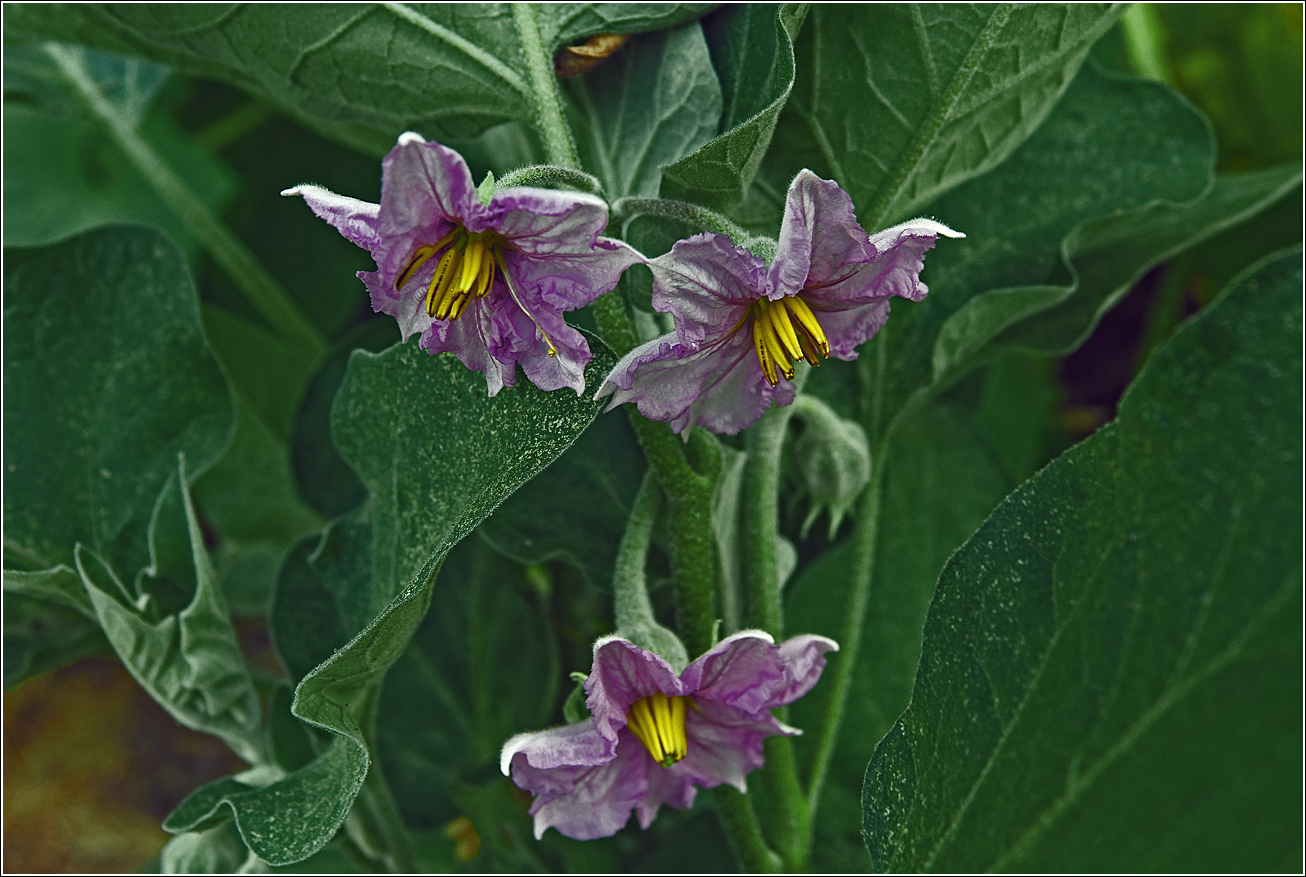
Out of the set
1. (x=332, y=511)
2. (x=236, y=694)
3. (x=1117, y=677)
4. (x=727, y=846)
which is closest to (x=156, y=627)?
(x=236, y=694)

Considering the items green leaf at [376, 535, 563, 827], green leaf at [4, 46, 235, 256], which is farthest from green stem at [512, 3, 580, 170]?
green leaf at [4, 46, 235, 256]

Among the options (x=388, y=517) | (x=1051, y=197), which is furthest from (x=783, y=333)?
(x=1051, y=197)

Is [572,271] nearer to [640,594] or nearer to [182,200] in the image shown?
[640,594]

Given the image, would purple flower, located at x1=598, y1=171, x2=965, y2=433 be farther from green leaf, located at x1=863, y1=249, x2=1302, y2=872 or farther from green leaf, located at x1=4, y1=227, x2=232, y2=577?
green leaf, located at x1=4, y1=227, x2=232, y2=577

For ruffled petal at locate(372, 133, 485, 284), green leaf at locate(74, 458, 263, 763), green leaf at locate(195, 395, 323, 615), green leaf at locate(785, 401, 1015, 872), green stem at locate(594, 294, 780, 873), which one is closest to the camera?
ruffled petal at locate(372, 133, 485, 284)

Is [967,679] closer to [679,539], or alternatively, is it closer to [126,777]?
[679,539]

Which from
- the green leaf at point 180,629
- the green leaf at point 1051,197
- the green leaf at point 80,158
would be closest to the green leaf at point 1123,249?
the green leaf at point 1051,197
